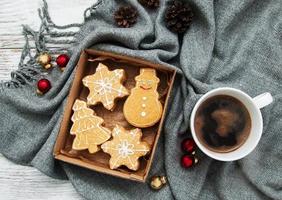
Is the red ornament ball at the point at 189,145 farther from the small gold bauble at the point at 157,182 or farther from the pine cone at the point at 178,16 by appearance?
the pine cone at the point at 178,16

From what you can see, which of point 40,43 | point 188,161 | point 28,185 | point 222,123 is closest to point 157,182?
point 188,161

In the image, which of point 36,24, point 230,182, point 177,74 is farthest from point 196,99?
point 36,24

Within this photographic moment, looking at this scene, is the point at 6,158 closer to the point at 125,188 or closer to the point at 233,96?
the point at 125,188

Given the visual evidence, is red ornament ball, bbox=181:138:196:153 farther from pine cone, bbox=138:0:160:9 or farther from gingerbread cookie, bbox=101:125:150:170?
pine cone, bbox=138:0:160:9

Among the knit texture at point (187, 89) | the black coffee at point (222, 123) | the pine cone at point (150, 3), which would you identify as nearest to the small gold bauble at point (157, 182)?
the knit texture at point (187, 89)

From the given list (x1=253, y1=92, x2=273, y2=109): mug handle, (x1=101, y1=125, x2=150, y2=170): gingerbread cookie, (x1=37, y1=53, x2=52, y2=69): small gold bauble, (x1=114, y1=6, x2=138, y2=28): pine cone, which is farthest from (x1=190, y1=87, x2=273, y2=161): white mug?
(x1=37, y1=53, x2=52, y2=69): small gold bauble

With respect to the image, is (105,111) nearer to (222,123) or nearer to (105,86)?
(105,86)
